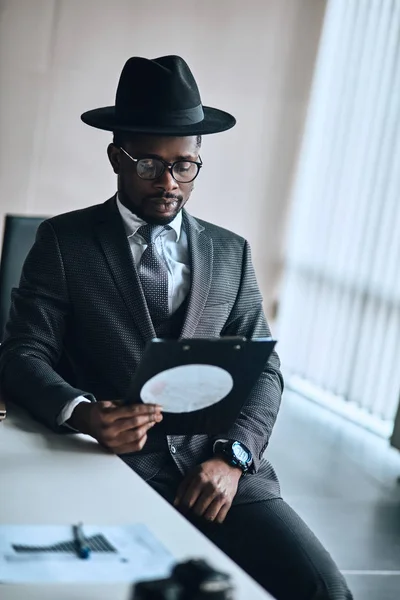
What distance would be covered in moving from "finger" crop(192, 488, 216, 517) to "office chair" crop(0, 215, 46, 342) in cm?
117

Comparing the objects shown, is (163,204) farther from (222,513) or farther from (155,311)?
(222,513)

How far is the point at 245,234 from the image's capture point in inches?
247

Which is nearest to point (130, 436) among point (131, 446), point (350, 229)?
point (131, 446)

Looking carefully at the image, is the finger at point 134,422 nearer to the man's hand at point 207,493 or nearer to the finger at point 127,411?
the finger at point 127,411

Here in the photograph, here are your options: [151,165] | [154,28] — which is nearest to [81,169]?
[154,28]

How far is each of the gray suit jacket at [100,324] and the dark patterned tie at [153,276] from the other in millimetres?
57

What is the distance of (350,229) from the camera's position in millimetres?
5879

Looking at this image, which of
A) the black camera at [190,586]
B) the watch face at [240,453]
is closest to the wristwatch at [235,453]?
the watch face at [240,453]

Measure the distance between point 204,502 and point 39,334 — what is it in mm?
552

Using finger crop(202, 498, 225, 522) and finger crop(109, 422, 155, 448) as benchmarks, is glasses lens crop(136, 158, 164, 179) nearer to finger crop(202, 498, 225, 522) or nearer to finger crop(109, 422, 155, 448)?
finger crop(109, 422, 155, 448)

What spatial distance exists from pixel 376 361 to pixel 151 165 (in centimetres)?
351

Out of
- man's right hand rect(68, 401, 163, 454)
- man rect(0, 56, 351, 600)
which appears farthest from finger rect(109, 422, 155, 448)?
man rect(0, 56, 351, 600)

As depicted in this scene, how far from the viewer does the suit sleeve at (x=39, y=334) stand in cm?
217

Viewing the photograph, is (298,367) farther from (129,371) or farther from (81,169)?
(129,371)
